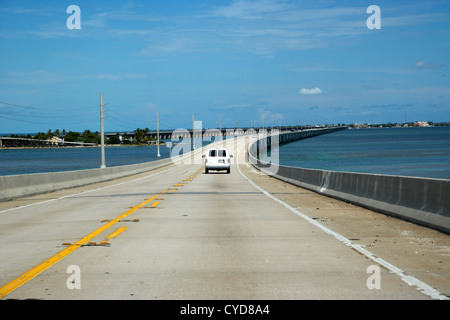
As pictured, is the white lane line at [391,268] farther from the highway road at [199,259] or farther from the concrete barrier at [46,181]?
the concrete barrier at [46,181]

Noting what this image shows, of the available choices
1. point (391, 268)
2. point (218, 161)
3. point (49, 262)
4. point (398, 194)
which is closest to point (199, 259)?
point (49, 262)

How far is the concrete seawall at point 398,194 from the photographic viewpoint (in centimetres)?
1169

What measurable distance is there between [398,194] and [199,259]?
711 centimetres

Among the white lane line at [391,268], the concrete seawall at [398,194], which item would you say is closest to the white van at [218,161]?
the concrete seawall at [398,194]

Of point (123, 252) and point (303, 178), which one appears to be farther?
point (303, 178)

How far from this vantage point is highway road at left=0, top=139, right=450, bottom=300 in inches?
266

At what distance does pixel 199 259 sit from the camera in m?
8.74

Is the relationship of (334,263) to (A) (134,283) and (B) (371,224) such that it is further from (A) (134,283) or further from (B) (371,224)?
(B) (371,224)

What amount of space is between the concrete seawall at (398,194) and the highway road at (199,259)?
0.49m

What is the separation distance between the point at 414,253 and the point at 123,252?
467 cm

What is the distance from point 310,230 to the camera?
12.0 meters

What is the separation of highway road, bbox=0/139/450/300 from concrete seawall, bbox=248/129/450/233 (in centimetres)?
49

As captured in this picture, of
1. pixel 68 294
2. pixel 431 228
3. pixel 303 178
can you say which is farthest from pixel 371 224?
pixel 303 178

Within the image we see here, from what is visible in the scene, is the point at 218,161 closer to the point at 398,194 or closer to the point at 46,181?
the point at 46,181
